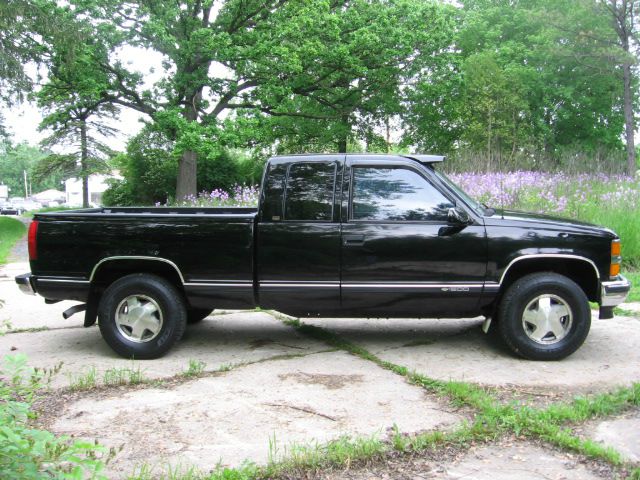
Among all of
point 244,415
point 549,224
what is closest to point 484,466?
point 244,415

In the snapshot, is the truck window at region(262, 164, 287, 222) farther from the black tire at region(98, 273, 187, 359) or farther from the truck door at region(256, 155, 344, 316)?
the black tire at region(98, 273, 187, 359)

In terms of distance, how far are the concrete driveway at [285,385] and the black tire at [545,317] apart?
145 mm

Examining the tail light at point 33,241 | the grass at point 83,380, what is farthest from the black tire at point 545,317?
Answer: the tail light at point 33,241

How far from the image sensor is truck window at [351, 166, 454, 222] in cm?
511

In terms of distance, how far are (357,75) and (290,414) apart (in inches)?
963

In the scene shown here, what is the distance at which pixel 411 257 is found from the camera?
5.02m

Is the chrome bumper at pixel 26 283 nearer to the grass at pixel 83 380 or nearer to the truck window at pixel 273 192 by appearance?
the grass at pixel 83 380

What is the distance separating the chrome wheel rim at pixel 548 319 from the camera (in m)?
4.95

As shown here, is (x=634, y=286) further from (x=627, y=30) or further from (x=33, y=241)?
(x=627, y=30)

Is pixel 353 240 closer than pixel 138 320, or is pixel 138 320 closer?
pixel 353 240

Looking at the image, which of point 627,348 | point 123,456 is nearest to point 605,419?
point 627,348

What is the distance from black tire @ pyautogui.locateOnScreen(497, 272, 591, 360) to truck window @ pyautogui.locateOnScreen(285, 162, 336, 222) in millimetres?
1818

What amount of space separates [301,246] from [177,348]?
5.36 feet

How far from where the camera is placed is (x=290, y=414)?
12.2 feet
